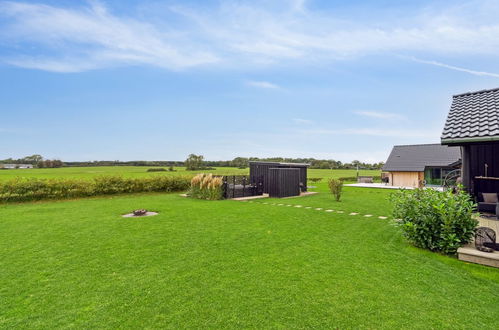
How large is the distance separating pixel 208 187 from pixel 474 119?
388 inches

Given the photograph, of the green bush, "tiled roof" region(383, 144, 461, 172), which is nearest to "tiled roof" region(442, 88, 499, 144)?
the green bush

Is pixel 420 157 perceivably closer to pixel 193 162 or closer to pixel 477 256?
pixel 193 162

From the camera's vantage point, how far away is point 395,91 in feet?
51.6

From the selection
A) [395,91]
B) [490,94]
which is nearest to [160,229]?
[490,94]

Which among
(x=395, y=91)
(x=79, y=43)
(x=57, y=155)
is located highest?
(x=79, y=43)

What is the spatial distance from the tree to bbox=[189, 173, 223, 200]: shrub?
44.0 feet

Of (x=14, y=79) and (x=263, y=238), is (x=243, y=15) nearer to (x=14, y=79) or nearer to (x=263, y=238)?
(x=263, y=238)

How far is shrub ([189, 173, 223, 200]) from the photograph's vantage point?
39.5ft

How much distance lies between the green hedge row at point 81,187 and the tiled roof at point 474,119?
14418mm

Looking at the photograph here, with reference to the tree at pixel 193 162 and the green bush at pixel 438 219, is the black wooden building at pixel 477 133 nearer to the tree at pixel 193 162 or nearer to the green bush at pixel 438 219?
the green bush at pixel 438 219

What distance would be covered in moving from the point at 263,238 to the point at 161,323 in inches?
125

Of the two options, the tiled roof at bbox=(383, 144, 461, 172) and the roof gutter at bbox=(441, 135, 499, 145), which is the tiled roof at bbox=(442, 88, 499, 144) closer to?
the roof gutter at bbox=(441, 135, 499, 145)

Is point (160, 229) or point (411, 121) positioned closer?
point (160, 229)

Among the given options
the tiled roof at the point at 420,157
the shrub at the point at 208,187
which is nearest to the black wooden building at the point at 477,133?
the shrub at the point at 208,187
